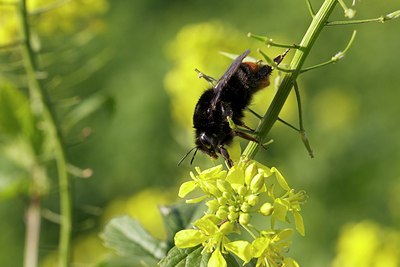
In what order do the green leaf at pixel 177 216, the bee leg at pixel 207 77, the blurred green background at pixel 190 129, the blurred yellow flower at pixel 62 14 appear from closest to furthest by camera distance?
1. the bee leg at pixel 207 77
2. the green leaf at pixel 177 216
3. the blurred yellow flower at pixel 62 14
4. the blurred green background at pixel 190 129

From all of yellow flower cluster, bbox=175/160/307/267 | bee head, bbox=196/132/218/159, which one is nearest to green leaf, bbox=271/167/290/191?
yellow flower cluster, bbox=175/160/307/267

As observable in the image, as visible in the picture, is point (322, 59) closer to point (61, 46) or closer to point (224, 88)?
point (61, 46)

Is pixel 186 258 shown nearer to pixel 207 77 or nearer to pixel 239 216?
pixel 239 216

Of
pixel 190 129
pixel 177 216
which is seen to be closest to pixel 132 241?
pixel 177 216

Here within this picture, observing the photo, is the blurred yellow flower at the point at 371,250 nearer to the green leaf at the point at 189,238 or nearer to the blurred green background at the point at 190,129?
the blurred green background at the point at 190,129

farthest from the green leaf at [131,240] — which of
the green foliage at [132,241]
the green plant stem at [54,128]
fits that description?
the green plant stem at [54,128]

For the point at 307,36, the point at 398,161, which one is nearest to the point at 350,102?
the point at 398,161

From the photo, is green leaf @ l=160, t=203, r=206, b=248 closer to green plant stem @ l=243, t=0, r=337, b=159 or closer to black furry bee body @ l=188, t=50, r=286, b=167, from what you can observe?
black furry bee body @ l=188, t=50, r=286, b=167
